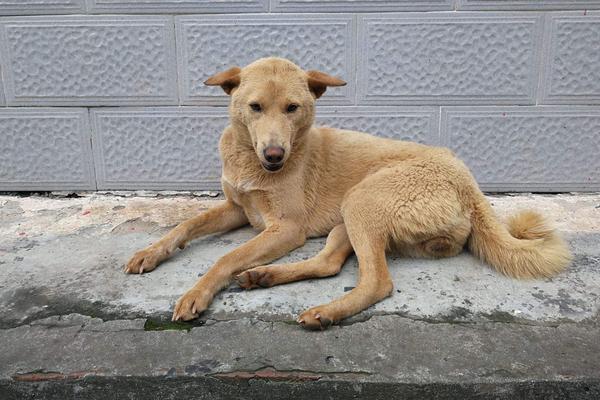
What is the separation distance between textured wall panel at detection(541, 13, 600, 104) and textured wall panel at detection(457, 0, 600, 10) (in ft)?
0.23

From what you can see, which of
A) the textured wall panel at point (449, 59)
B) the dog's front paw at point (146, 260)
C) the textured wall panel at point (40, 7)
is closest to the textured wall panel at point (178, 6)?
the textured wall panel at point (40, 7)

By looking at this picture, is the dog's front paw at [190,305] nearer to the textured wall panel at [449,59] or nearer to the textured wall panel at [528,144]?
the textured wall panel at [449,59]

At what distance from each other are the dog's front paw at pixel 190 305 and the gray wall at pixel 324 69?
1.89 metres

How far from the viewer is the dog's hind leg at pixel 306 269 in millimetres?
2506

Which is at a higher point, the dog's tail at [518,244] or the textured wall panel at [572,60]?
the textured wall panel at [572,60]

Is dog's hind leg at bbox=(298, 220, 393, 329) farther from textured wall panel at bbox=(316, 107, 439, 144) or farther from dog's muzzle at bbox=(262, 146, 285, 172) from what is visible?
textured wall panel at bbox=(316, 107, 439, 144)

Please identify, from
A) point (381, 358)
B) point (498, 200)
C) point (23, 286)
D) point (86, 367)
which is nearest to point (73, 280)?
point (23, 286)

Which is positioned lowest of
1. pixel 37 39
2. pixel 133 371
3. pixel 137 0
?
pixel 133 371

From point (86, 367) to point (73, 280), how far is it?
0.80m

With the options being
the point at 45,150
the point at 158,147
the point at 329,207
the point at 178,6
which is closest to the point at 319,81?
the point at 329,207

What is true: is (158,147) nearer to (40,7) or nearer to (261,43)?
(261,43)

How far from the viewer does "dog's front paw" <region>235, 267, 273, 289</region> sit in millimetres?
2486

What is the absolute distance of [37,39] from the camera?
3830mm

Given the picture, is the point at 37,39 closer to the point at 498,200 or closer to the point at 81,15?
the point at 81,15
